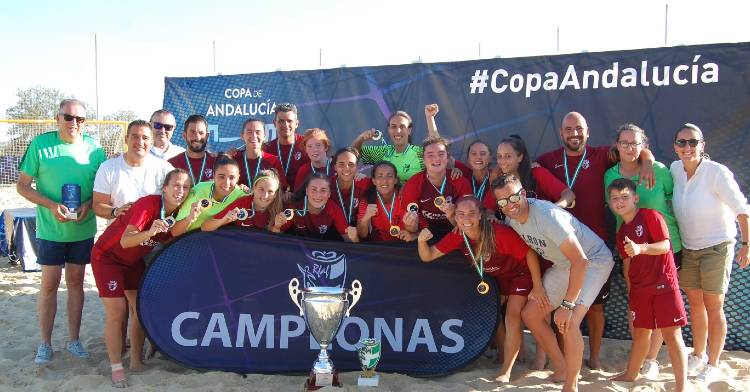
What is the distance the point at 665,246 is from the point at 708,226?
577mm

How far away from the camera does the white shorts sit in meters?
3.66

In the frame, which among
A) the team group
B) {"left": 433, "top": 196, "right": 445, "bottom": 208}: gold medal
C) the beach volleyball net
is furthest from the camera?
the beach volleyball net

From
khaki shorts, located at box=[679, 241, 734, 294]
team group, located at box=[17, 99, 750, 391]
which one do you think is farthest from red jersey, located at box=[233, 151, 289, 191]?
khaki shorts, located at box=[679, 241, 734, 294]

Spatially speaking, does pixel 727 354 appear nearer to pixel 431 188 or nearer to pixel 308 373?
pixel 431 188

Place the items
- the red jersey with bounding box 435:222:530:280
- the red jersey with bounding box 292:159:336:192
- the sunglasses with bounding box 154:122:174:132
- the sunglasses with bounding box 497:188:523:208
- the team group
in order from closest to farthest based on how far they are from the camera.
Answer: the sunglasses with bounding box 497:188:523:208
the team group
the red jersey with bounding box 435:222:530:280
the red jersey with bounding box 292:159:336:192
the sunglasses with bounding box 154:122:174:132

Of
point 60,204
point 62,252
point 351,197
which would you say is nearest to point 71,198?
point 60,204

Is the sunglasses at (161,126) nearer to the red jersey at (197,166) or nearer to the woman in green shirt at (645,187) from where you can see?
the red jersey at (197,166)

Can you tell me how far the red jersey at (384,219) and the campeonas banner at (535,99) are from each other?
5.87ft

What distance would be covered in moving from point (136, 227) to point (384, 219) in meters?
1.63

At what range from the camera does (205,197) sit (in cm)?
402

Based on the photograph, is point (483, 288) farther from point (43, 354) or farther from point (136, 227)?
point (43, 354)

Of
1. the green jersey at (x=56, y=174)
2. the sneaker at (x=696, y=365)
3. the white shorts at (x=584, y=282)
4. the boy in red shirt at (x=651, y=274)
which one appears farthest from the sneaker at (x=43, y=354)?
the sneaker at (x=696, y=365)

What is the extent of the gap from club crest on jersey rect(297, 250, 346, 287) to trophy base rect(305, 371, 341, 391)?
0.63 m

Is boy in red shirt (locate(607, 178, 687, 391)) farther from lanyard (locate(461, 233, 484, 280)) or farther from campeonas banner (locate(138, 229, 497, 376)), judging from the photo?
campeonas banner (locate(138, 229, 497, 376))
